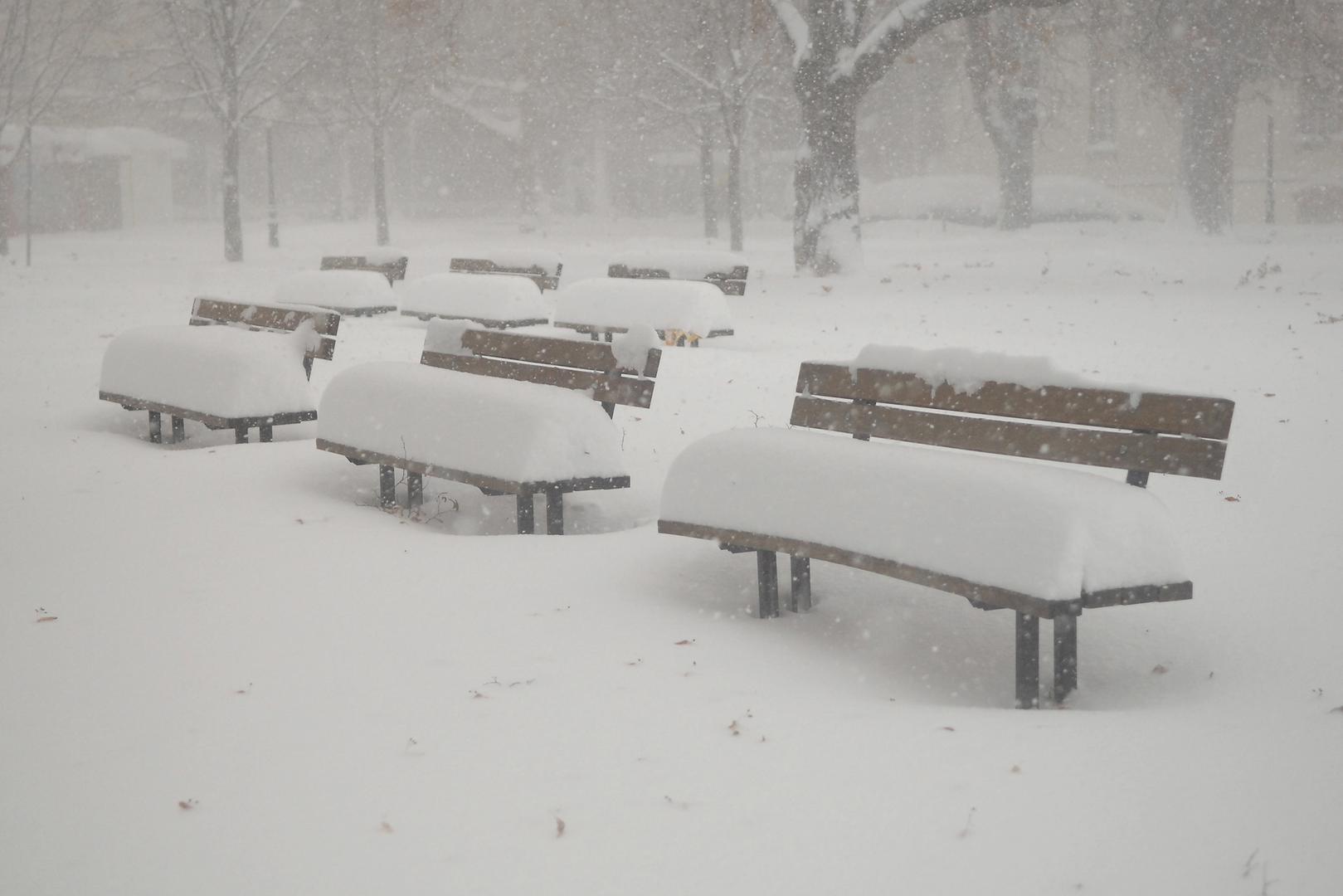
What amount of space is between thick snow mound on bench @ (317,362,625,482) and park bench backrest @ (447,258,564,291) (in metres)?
8.59

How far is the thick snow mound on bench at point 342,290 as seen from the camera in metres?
15.7

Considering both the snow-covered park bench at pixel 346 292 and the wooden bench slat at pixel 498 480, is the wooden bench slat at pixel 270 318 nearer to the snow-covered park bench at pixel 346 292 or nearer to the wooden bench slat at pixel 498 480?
the wooden bench slat at pixel 498 480

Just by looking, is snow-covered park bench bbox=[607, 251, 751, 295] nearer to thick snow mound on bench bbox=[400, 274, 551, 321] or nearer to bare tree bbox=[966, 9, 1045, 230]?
thick snow mound on bench bbox=[400, 274, 551, 321]

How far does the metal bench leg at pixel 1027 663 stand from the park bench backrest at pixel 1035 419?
651 mm

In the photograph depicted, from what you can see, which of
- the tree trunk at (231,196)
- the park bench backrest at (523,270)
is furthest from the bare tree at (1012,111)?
the tree trunk at (231,196)

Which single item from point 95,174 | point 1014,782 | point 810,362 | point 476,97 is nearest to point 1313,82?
point 810,362

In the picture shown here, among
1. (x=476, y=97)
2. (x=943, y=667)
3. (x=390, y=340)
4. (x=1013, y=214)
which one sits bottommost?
(x=943, y=667)

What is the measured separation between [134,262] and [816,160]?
50.5ft

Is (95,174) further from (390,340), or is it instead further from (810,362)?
(810,362)

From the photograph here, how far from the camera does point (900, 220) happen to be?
124ft

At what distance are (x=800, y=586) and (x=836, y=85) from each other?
47.8 feet

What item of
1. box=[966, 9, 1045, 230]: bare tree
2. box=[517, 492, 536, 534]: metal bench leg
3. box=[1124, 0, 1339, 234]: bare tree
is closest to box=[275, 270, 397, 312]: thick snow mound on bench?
box=[517, 492, 536, 534]: metal bench leg

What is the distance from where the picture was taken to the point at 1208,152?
96.5ft

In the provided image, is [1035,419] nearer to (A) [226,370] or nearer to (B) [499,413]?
(B) [499,413]
